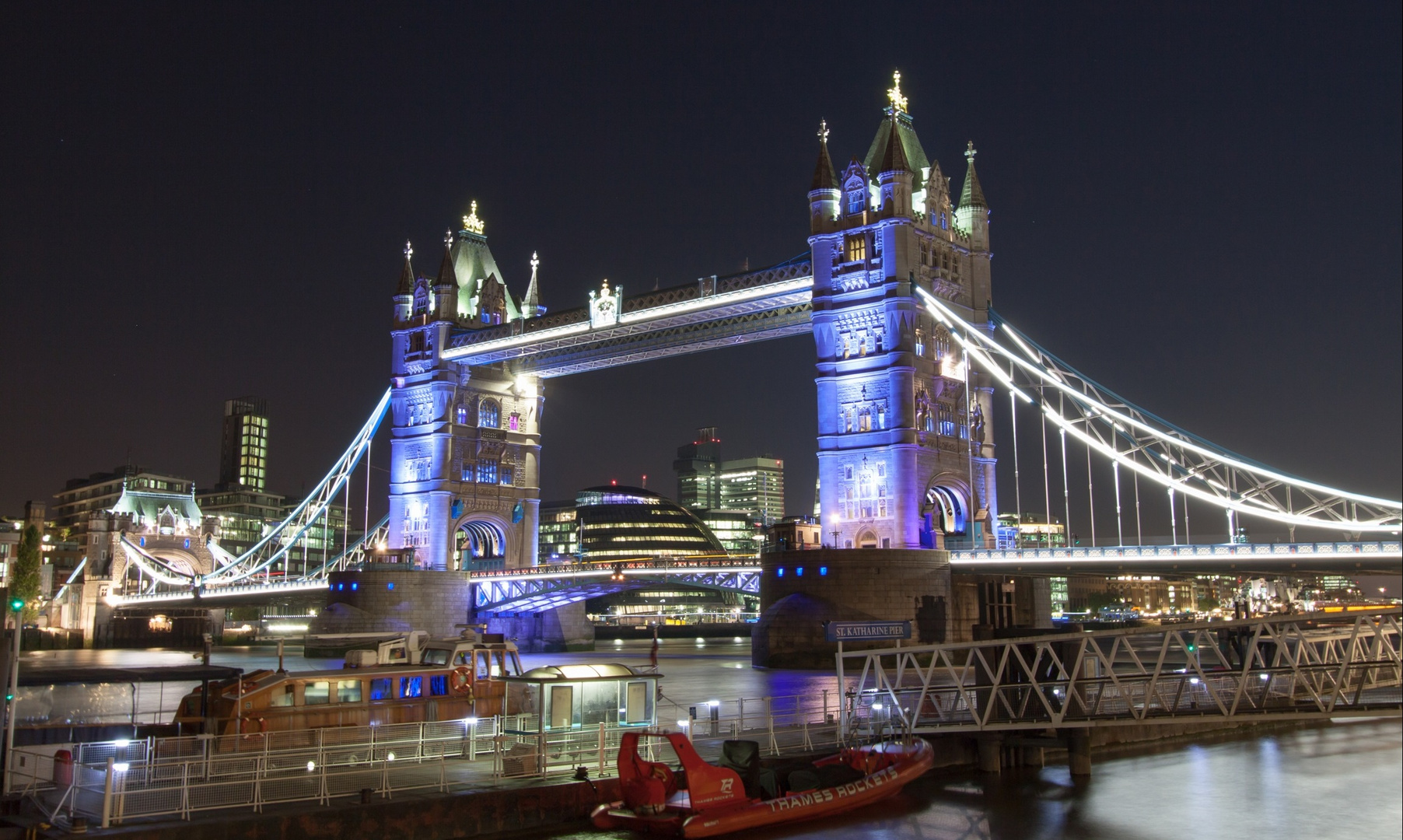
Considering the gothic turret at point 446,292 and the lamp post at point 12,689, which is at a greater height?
the gothic turret at point 446,292

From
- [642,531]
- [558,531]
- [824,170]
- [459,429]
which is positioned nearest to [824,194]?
[824,170]

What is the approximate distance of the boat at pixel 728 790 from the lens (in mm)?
23328

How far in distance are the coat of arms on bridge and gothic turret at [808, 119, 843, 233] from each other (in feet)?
44.5

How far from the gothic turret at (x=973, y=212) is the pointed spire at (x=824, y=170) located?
7986 mm

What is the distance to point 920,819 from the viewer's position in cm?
2641

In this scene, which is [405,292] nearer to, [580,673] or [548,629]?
[548,629]

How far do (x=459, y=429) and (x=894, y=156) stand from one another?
121ft

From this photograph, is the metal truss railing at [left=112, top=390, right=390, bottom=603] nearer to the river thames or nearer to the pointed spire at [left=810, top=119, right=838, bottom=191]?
the pointed spire at [left=810, top=119, right=838, bottom=191]

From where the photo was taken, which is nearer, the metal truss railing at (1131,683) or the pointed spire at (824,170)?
the metal truss railing at (1131,683)

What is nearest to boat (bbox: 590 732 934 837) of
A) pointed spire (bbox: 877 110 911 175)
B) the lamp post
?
the lamp post

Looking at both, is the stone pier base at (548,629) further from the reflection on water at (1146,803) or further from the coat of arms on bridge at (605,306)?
the reflection on water at (1146,803)

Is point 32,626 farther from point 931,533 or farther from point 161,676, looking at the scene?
point 161,676

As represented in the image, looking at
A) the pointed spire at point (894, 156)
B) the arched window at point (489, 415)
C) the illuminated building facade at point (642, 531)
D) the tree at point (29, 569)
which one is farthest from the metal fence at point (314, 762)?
the illuminated building facade at point (642, 531)

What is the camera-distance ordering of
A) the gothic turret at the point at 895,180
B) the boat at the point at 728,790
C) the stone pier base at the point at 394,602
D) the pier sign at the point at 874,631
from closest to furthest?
the boat at the point at 728,790
the pier sign at the point at 874,631
the gothic turret at the point at 895,180
the stone pier base at the point at 394,602
